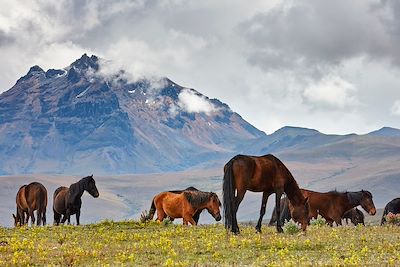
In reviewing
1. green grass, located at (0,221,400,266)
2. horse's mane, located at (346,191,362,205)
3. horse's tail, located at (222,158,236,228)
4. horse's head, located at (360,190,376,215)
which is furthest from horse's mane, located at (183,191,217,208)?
horse's tail, located at (222,158,236,228)

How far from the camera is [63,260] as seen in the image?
16.8 m

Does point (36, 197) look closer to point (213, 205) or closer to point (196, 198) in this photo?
point (196, 198)

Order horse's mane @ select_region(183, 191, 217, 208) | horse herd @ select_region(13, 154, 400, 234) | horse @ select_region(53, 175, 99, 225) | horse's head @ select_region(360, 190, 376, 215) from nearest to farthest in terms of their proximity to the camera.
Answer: horse herd @ select_region(13, 154, 400, 234) → horse's mane @ select_region(183, 191, 217, 208) → horse's head @ select_region(360, 190, 376, 215) → horse @ select_region(53, 175, 99, 225)

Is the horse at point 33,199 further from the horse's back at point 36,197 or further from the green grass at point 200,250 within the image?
the green grass at point 200,250

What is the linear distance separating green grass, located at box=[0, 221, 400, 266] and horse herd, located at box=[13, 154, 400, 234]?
165cm

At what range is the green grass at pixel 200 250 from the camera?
1606cm

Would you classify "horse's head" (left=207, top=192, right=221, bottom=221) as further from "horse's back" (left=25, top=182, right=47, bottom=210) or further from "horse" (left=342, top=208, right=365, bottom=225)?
"horse" (left=342, top=208, right=365, bottom=225)

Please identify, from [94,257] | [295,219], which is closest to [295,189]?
[295,219]

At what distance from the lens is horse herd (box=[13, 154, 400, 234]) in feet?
74.7

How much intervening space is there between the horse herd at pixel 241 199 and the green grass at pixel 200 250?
5.42 ft

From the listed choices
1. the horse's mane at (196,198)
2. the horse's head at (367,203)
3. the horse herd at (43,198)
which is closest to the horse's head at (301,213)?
the horse's mane at (196,198)

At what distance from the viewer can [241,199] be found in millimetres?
23016

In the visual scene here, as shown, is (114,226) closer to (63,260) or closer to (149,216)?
(149,216)

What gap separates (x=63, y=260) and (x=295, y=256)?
6.20 meters
